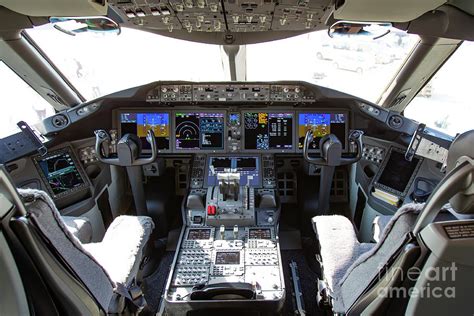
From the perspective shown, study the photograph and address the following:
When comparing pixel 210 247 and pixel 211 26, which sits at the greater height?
pixel 211 26

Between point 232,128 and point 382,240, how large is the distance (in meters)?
2.14

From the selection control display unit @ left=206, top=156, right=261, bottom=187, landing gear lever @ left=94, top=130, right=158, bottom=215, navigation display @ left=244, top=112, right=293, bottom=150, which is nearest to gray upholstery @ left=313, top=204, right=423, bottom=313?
control display unit @ left=206, top=156, right=261, bottom=187

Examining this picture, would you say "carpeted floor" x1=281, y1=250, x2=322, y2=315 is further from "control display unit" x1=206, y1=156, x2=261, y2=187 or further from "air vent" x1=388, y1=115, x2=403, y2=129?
"air vent" x1=388, y1=115, x2=403, y2=129

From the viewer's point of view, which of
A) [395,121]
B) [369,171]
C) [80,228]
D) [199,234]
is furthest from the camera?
[369,171]

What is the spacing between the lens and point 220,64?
398 cm

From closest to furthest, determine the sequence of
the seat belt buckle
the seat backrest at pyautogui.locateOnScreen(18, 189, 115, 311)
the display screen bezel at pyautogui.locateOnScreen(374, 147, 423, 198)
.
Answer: the seat backrest at pyautogui.locateOnScreen(18, 189, 115, 311) → the seat belt buckle → the display screen bezel at pyautogui.locateOnScreen(374, 147, 423, 198)

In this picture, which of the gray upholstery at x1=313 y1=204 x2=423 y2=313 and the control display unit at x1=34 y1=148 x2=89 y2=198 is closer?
the gray upholstery at x1=313 y1=204 x2=423 y2=313

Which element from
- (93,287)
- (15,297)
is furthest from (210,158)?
(15,297)

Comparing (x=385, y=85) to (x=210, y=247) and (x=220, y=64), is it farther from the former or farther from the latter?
(x=210, y=247)

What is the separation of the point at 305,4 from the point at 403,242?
5.19 ft

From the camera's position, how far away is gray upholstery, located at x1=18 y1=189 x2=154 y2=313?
4.09 ft

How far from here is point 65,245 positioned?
1.32 m

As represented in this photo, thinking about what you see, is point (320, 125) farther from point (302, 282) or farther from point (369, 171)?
point (302, 282)

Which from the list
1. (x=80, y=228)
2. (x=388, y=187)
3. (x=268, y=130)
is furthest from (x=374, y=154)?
(x=80, y=228)
